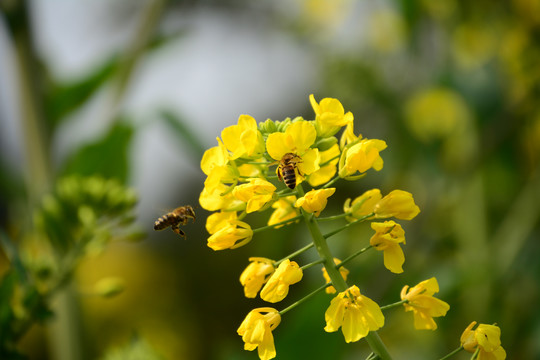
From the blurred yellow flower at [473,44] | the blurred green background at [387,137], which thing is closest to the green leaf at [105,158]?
the blurred green background at [387,137]

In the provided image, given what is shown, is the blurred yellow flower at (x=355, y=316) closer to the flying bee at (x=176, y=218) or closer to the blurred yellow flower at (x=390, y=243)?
the blurred yellow flower at (x=390, y=243)

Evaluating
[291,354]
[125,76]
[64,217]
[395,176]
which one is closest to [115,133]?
[125,76]

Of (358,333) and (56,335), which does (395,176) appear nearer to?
(56,335)

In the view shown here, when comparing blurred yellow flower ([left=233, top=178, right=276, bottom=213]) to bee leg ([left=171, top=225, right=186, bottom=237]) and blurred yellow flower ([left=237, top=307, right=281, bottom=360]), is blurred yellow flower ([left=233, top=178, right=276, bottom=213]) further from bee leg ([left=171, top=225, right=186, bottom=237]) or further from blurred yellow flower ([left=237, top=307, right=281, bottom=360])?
bee leg ([left=171, top=225, right=186, bottom=237])

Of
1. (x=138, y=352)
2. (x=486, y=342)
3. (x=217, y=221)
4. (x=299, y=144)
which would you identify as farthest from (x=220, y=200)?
(x=138, y=352)

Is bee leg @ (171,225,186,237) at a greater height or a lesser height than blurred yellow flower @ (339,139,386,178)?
greater

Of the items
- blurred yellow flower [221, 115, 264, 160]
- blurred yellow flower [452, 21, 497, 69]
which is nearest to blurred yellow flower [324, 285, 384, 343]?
blurred yellow flower [221, 115, 264, 160]
